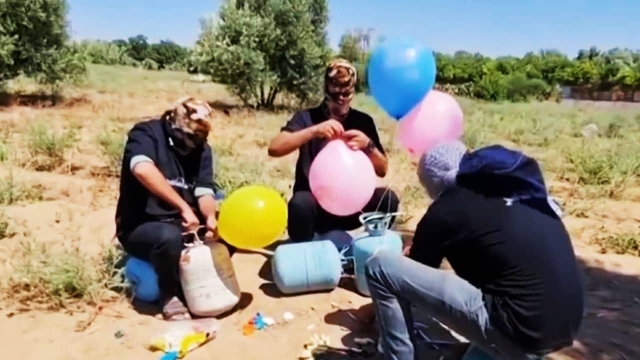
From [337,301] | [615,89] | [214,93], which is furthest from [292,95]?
[615,89]

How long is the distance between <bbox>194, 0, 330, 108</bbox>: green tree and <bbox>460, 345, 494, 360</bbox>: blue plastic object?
13.0m

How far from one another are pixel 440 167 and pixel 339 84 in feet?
4.54

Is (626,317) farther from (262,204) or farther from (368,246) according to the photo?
(262,204)

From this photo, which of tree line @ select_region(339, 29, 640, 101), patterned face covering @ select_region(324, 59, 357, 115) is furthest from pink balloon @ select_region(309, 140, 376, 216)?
tree line @ select_region(339, 29, 640, 101)

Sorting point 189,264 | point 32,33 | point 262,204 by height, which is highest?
point 32,33

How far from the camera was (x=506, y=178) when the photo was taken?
2553 mm

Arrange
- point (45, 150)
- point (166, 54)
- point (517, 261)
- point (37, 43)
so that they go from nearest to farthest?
point (517, 261) < point (45, 150) < point (37, 43) < point (166, 54)

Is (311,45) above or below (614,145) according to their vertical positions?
above

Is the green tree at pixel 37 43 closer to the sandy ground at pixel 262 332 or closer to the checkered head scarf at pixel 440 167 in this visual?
the sandy ground at pixel 262 332

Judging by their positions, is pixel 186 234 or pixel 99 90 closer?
pixel 186 234

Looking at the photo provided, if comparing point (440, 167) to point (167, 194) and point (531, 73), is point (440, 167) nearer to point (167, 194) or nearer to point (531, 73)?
point (167, 194)

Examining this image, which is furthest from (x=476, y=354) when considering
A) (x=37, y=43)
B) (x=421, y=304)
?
(x=37, y=43)

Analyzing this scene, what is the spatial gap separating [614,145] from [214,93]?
40.7 feet

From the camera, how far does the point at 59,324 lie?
11.4 ft
